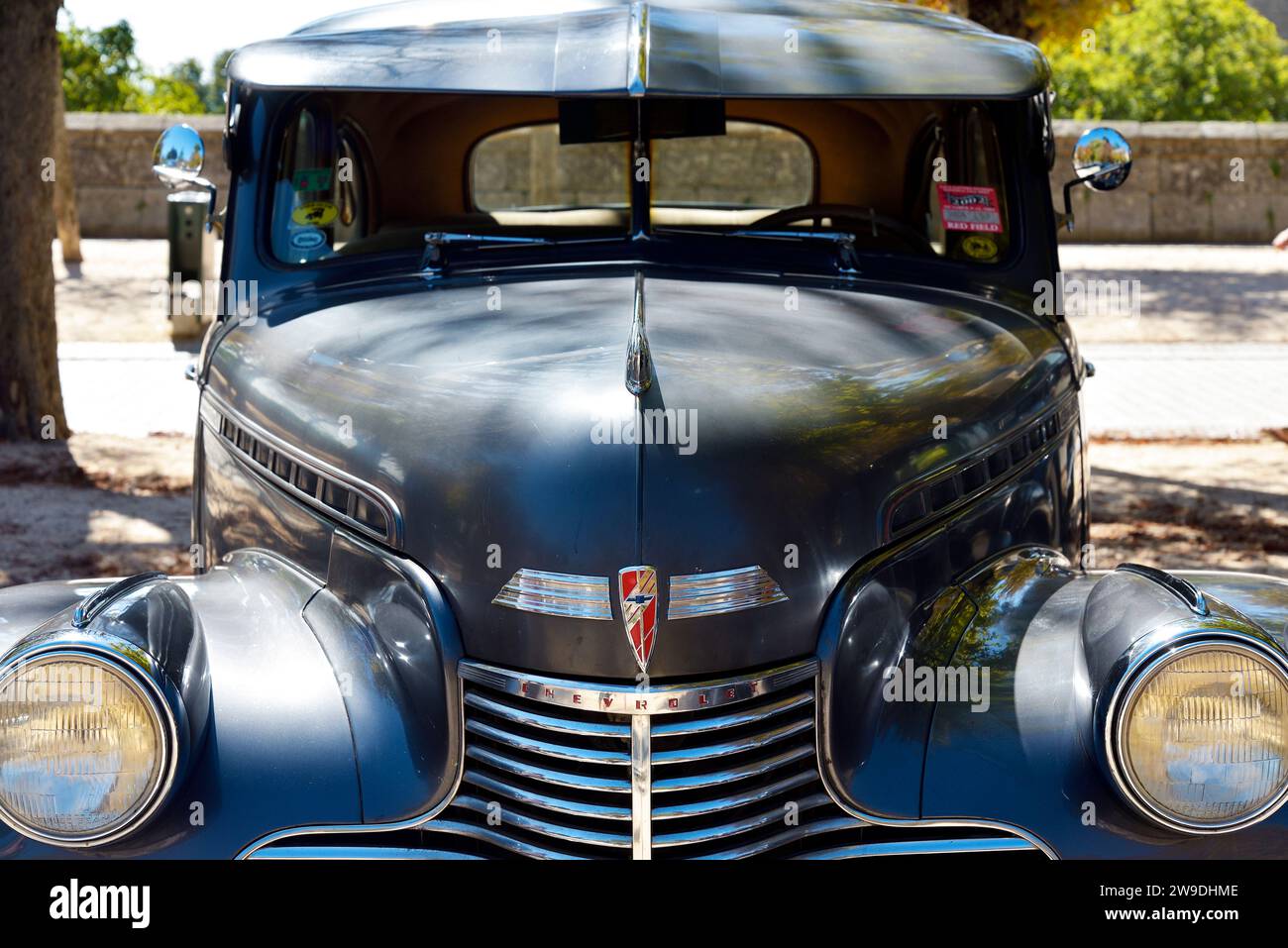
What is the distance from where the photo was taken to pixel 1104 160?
3592 mm

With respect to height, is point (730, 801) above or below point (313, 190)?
below

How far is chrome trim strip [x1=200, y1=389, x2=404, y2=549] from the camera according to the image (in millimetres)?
2410

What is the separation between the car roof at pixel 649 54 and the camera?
3.02m

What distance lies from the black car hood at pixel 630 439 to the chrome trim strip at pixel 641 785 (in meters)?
0.10

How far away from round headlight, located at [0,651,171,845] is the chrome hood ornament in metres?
0.87

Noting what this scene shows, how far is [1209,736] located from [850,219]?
174cm

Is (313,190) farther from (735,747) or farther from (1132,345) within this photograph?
(1132,345)

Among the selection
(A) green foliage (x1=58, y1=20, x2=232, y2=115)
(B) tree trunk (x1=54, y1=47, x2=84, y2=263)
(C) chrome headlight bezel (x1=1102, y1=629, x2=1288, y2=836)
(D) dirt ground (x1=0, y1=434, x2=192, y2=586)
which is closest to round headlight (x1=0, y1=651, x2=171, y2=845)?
(C) chrome headlight bezel (x1=1102, y1=629, x2=1288, y2=836)

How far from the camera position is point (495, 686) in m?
2.23

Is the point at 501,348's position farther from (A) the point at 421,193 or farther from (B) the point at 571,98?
(A) the point at 421,193

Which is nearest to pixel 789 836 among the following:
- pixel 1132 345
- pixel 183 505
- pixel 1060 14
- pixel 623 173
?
pixel 623 173
